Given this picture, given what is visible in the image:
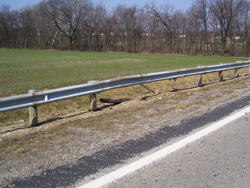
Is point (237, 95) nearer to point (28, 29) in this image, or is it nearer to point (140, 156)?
point (140, 156)

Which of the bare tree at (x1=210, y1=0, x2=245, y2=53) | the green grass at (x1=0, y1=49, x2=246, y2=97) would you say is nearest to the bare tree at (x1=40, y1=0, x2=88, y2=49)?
the bare tree at (x1=210, y1=0, x2=245, y2=53)

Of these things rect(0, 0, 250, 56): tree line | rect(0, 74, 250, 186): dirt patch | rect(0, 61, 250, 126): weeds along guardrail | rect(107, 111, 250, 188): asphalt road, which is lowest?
rect(107, 111, 250, 188): asphalt road

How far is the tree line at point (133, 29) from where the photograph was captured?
155 feet

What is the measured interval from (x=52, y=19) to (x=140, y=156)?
227 feet

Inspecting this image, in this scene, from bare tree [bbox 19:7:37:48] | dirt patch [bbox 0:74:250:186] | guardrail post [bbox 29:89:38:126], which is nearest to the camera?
dirt patch [bbox 0:74:250:186]

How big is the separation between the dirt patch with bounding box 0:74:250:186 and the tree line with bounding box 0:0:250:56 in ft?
130

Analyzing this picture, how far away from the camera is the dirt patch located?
3.61 metres

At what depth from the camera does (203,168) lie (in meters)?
3.37

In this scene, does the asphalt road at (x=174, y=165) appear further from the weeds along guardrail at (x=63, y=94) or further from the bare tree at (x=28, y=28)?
the bare tree at (x=28, y=28)

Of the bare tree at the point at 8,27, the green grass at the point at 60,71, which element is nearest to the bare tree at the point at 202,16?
the green grass at the point at 60,71

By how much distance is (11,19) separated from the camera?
273ft

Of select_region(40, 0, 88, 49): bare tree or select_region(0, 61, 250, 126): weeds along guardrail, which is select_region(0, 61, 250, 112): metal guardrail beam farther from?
select_region(40, 0, 88, 49): bare tree

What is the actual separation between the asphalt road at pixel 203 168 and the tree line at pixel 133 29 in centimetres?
4168

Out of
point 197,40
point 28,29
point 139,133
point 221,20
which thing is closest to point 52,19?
point 28,29
